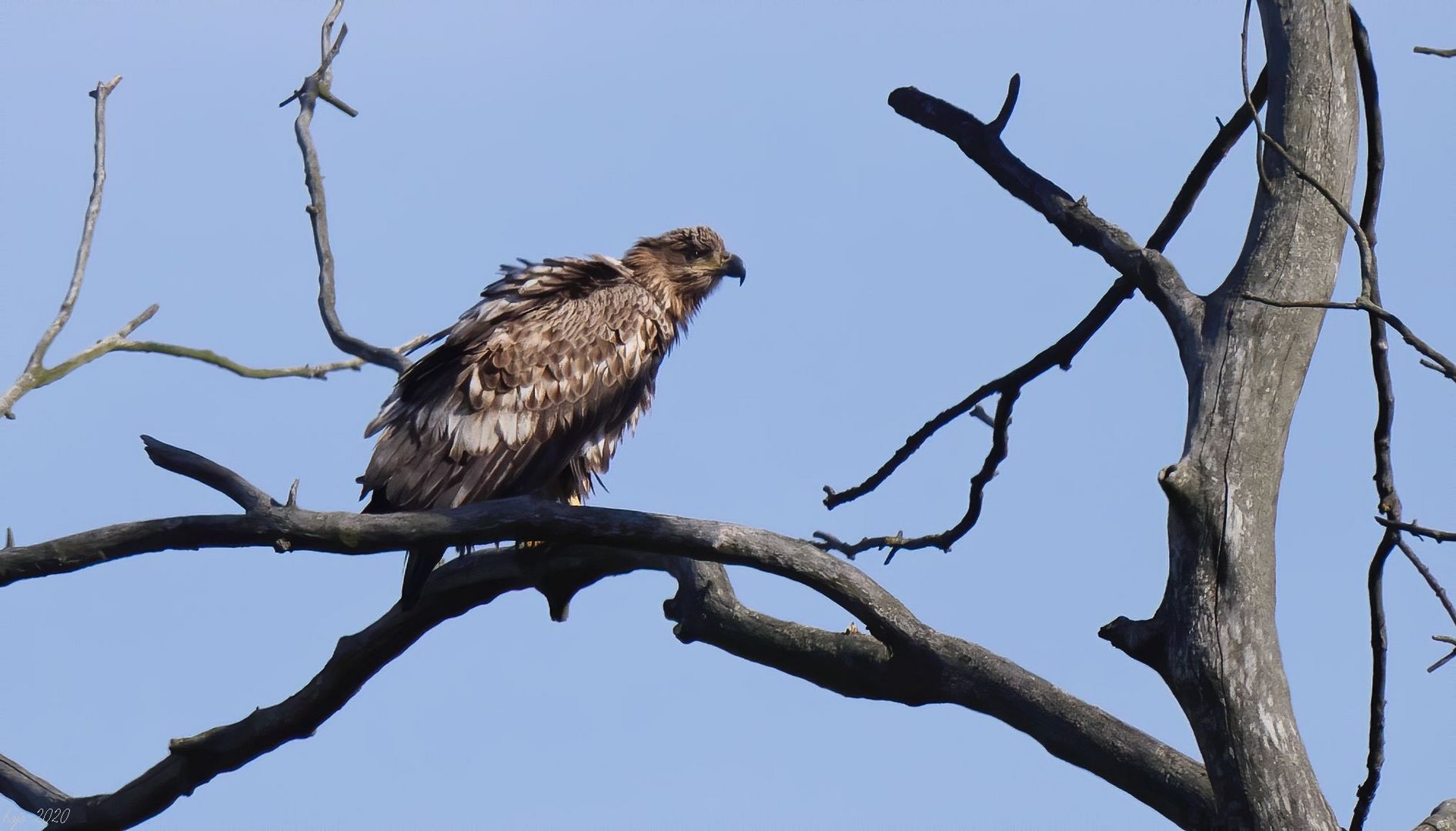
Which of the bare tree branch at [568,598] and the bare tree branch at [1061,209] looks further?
the bare tree branch at [1061,209]

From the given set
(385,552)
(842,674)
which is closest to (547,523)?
(385,552)

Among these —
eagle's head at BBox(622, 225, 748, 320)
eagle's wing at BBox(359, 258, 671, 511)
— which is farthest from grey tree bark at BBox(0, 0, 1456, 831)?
eagle's head at BBox(622, 225, 748, 320)

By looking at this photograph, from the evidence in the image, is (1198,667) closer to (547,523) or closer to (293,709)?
(547,523)

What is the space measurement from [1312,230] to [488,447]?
3.41 m

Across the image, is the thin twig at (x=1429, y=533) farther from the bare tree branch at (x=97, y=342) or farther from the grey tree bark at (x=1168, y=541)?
the bare tree branch at (x=97, y=342)

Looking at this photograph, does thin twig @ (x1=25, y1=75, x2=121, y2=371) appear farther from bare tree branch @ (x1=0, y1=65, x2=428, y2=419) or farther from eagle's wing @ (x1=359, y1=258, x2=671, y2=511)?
eagle's wing @ (x1=359, y1=258, x2=671, y2=511)

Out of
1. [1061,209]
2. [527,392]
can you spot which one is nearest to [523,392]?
[527,392]

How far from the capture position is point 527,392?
605 cm

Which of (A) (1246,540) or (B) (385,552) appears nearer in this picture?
(A) (1246,540)

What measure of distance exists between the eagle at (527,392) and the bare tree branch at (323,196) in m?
0.21

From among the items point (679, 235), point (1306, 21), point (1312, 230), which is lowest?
point (1312, 230)

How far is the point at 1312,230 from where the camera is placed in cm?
398

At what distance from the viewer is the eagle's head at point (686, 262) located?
24.3 feet

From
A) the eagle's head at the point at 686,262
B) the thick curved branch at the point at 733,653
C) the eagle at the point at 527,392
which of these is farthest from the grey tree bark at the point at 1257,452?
the eagle's head at the point at 686,262
